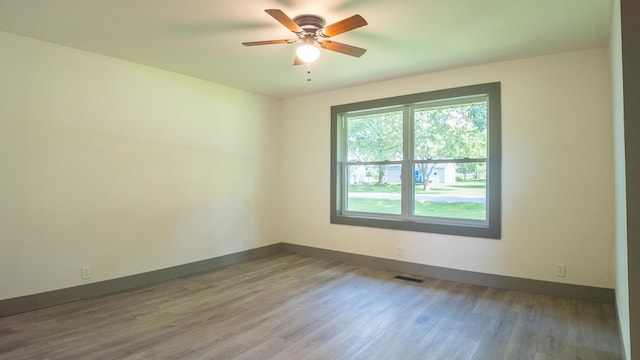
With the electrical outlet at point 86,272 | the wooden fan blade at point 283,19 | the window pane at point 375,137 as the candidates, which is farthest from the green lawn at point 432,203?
the electrical outlet at point 86,272

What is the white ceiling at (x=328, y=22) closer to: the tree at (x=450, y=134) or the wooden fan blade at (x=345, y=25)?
the wooden fan blade at (x=345, y=25)

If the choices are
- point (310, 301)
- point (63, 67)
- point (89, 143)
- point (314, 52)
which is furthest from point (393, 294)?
point (63, 67)

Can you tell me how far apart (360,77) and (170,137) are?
2623 millimetres

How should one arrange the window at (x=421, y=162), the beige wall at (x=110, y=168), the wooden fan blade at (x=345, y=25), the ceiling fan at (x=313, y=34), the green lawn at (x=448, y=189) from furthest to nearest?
the green lawn at (x=448, y=189) → the window at (x=421, y=162) → the beige wall at (x=110, y=168) → the ceiling fan at (x=313, y=34) → the wooden fan blade at (x=345, y=25)

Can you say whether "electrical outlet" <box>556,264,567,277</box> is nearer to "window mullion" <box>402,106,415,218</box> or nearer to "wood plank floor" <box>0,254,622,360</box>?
"wood plank floor" <box>0,254,622,360</box>

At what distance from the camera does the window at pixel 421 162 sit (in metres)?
4.18

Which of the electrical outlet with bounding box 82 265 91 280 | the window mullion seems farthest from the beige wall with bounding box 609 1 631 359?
the electrical outlet with bounding box 82 265 91 280

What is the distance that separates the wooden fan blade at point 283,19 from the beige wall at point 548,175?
94.6 inches

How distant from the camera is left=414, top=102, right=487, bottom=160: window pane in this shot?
13.9ft

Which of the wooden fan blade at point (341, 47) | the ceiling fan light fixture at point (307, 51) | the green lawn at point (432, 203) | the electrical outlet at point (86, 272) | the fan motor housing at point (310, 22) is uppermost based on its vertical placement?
the fan motor housing at point (310, 22)

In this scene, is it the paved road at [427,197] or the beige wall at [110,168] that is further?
the paved road at [427,197]

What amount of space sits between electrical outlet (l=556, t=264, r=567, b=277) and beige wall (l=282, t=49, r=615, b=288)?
0.04 metres

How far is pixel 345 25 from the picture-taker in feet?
8.58

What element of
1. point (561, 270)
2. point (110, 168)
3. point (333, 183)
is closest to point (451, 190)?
point (561, 270)
